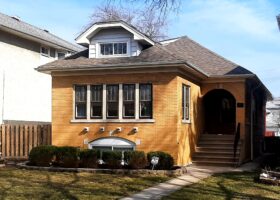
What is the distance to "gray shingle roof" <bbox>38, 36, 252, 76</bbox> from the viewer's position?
19219mm

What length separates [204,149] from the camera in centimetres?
2161

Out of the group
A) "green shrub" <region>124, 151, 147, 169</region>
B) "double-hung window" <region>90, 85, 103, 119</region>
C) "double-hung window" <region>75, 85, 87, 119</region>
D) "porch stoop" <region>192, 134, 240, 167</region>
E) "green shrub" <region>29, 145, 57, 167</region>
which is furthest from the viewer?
"double-hung window" <region>75, 85, 87, 119</region>

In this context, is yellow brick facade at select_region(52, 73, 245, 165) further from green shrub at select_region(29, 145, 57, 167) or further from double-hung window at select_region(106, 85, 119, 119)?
green shrub at select_region(29, 145, 57, 167)

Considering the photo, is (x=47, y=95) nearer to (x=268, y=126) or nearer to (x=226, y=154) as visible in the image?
(x=226, y=154)

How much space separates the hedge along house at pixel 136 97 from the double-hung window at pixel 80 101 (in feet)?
0.15

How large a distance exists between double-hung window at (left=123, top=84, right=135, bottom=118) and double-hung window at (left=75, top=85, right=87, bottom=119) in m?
1.89

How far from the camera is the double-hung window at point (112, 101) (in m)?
20.1

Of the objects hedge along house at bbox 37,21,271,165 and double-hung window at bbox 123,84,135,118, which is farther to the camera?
double-hung window at bbox 123,84,135,118

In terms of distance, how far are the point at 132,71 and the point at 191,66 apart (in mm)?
2489

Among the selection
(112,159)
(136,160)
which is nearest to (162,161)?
(136,160)

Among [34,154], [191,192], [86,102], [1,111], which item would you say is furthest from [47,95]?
[191,192]

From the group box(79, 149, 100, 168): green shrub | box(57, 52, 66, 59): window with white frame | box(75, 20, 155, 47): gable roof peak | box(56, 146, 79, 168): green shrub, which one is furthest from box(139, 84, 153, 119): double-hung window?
box(57, 52, 66, 59): window with white frame

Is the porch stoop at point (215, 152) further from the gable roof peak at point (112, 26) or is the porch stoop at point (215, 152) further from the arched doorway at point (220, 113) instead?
the gable roof peak at point (112, 26)

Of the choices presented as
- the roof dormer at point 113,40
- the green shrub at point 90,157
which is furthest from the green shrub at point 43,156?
the roof dormer at point 113,40
